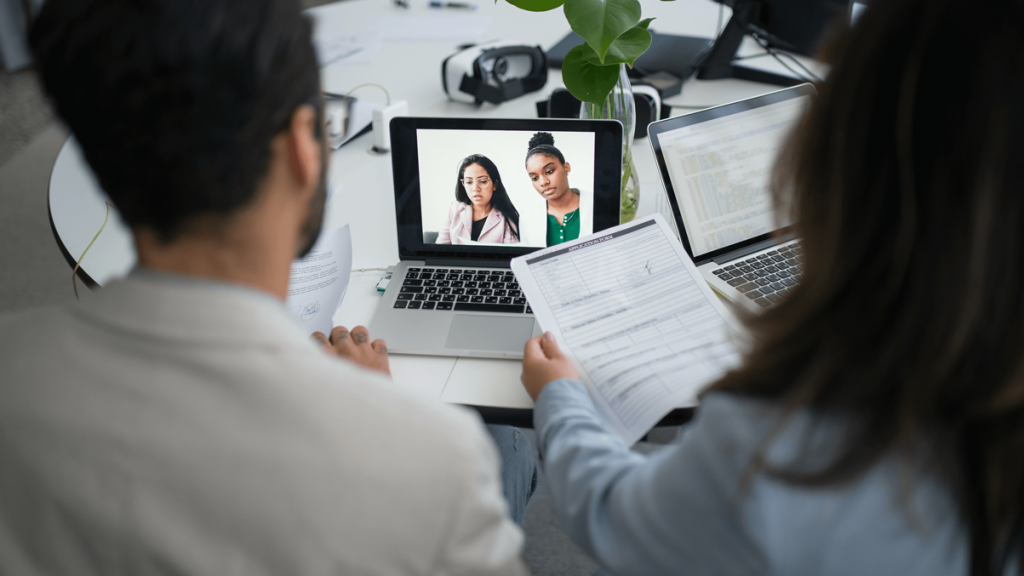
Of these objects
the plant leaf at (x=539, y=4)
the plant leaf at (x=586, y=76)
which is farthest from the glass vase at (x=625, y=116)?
the plant leaf at (x=539, y=4)

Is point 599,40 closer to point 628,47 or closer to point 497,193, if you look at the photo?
point 628,47

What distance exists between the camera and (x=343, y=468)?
0.43 meters

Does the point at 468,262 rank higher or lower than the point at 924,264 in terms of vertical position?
lower

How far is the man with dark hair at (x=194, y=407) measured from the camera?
42cm

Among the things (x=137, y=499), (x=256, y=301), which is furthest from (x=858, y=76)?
(x=137, y=499)

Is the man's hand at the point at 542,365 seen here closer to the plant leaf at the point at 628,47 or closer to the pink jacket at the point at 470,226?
the pink jacket at the point at 470,226

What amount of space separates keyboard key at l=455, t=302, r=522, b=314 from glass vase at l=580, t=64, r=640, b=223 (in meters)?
0.28

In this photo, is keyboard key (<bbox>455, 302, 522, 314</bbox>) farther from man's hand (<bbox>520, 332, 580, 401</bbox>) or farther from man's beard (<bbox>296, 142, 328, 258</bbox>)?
man's beard (<bbox>296, 142, 328, 258</bbox>)

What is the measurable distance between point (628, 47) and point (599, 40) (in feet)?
0.25

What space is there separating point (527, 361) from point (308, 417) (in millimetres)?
414

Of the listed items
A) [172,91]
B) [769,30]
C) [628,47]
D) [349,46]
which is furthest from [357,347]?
[349,46]

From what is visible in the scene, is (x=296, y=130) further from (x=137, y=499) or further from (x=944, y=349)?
(x=944, y=349)

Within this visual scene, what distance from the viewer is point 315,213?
0.61m

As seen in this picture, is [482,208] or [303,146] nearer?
[303,146]
